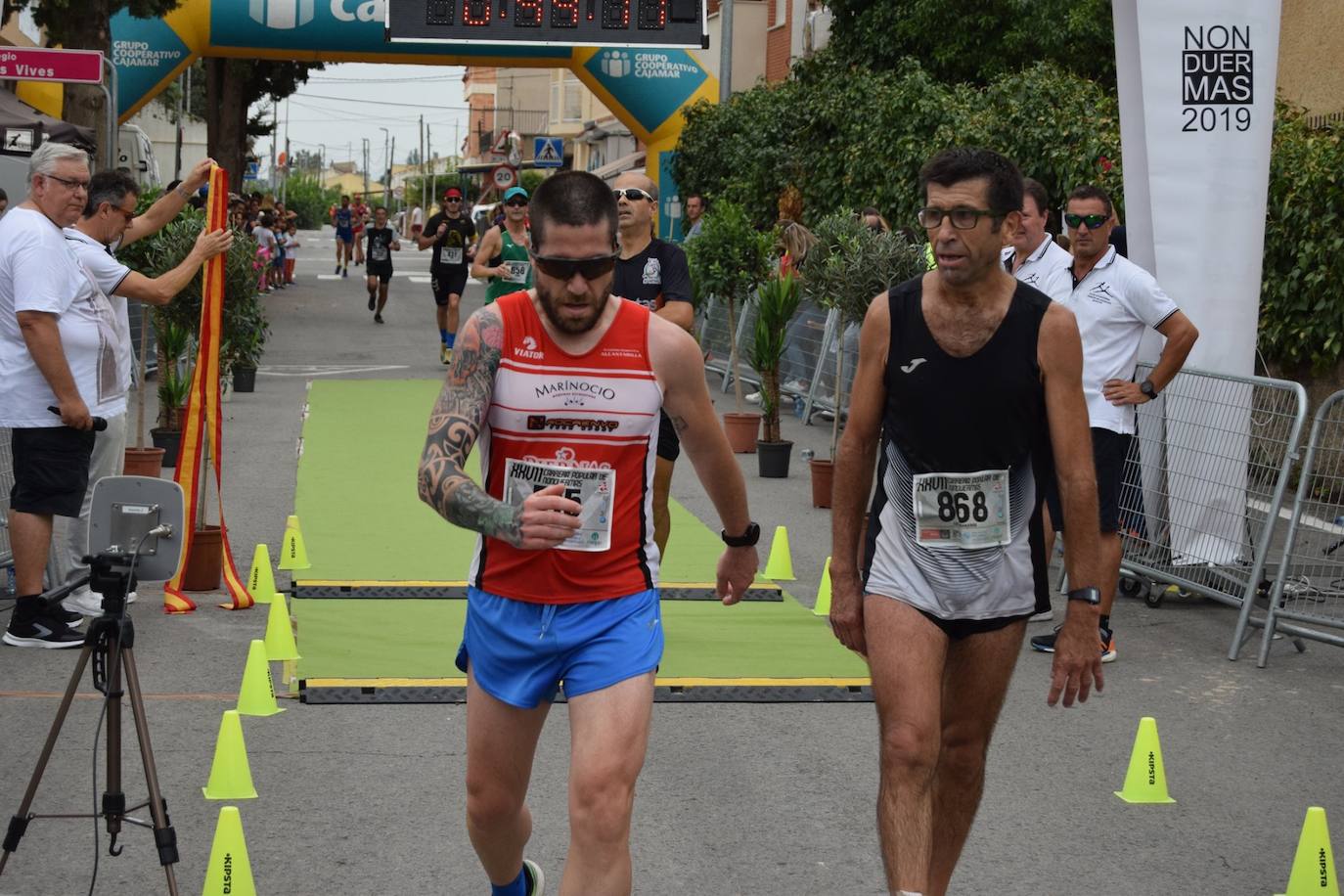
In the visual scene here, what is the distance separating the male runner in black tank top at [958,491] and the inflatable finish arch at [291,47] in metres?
22.2

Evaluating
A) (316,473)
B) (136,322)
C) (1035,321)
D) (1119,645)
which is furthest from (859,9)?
(1035,321)

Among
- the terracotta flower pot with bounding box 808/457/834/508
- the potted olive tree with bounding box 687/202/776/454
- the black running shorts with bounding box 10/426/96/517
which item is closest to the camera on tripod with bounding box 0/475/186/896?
the black running shorts with bounding box 10/426/96/517

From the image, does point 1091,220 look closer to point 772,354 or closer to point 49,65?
point 772,354

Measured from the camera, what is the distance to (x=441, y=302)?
22.9 metres

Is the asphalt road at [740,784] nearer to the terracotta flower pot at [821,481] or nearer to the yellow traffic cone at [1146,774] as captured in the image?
the yellow traffic cone at [1146,774]

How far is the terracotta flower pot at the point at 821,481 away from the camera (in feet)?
42.9

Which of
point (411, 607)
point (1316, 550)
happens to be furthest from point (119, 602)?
point (1316, 550)

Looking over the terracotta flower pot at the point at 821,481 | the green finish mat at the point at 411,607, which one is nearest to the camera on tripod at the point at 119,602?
the green finish mat at the point at 411,607

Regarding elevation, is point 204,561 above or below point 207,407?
below

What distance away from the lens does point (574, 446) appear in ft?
13.9

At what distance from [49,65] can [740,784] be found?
1165cm

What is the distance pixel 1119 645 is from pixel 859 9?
2394 centimetres

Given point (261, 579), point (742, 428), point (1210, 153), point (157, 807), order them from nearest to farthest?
point (157, 807)
point (261, 579)
point (1210, 153)
point (742, 428)

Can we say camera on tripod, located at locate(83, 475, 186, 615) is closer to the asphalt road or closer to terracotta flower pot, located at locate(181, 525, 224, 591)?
the asphalt road
